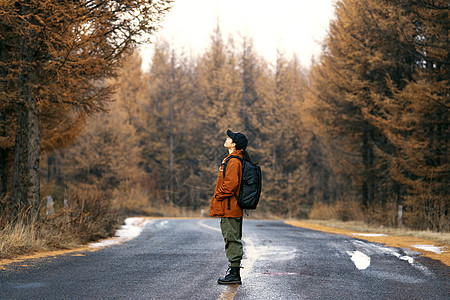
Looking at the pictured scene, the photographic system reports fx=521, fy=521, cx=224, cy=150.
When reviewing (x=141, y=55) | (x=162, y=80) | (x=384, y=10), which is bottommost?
(x=384, y=10)

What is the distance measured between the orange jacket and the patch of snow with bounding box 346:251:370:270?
2.42 meters

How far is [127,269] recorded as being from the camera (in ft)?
24.2

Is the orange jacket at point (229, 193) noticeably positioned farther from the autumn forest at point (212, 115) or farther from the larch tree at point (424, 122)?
the larch tree at point (424, 122)

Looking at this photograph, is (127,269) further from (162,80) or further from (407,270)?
(162,80)

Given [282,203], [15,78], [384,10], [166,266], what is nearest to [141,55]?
[282,203]

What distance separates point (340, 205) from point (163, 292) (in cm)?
1953

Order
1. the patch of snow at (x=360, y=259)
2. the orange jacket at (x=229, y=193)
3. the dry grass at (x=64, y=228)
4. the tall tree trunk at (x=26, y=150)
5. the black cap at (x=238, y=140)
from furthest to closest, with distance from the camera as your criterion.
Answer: the tall tree trunk at (x=26, y=150), the dry grass at (x=64, y=228), the patch of snow at (x=360, y=259), the black cap at (x=238, y=140), the orange jacket at (x=229, y=193)

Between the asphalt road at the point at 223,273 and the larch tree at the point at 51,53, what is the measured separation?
8.87 feet

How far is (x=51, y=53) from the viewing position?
33.2ft

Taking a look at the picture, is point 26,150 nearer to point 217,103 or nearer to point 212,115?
point 212,115

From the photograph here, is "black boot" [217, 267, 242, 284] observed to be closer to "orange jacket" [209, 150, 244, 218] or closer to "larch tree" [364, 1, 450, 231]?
"orange jacket" [209, 150, 244, 218]

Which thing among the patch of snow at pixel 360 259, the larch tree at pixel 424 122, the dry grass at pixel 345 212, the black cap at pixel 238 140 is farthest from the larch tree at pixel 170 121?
the black cap at pixel 238 140

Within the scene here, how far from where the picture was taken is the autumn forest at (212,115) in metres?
11.0

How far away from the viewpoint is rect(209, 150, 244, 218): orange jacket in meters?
6.33
